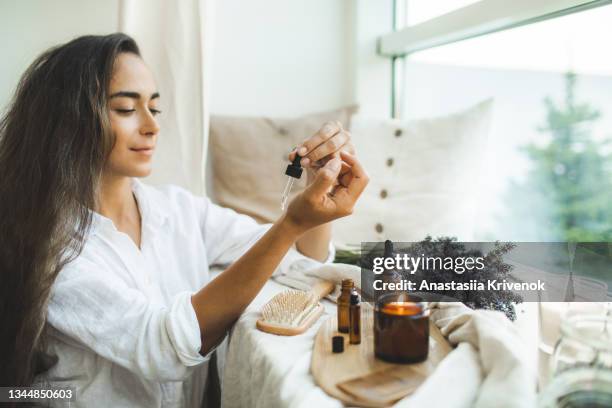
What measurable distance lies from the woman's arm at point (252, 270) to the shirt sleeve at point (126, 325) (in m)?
0.03

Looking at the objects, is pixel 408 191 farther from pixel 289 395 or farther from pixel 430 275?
pixel 289 395

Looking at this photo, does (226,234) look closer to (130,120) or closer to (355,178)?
(130,120)

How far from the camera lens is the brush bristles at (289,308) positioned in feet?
2.58

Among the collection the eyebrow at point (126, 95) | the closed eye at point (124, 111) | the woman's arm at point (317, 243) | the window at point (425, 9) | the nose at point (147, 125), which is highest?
the window at point (425, 9)

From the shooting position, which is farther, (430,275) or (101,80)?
(101,80)

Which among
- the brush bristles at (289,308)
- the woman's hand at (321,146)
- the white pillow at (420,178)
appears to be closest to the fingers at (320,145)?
the woman's hand at (321,146)

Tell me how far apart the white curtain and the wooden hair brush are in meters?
0.79

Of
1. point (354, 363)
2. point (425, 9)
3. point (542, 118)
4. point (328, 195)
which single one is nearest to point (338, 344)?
point (354, 363)

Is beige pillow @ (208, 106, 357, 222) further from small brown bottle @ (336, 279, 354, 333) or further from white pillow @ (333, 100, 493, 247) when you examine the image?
small brown bottle @ (336, 279, 354, 333)

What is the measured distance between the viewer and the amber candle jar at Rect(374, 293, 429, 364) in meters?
0.64

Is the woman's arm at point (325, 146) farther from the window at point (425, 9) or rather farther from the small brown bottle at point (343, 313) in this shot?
the window at point (425, 9)

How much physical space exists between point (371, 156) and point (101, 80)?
827mm

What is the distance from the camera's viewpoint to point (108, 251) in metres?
0.95

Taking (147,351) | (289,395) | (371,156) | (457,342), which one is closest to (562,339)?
(457,342)
